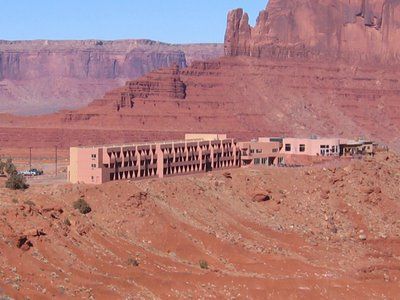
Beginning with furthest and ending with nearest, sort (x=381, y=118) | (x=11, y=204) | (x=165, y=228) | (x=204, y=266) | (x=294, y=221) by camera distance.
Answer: (x=381, y=118)
(x=294, y=221)
(x=165, y=228)
(x=204, y=266)
(x=11, y=204)

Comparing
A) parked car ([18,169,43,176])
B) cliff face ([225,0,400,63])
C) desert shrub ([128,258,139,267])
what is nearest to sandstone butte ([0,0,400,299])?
desert shrub ([128,258,139,267])

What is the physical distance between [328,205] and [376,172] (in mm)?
11905

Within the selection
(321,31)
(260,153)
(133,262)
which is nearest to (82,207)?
(133,262)

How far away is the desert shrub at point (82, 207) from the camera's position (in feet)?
257

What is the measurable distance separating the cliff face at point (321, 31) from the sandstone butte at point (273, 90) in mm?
157

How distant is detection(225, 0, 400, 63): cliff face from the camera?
184375mm

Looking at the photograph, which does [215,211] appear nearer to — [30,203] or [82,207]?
[82,207]

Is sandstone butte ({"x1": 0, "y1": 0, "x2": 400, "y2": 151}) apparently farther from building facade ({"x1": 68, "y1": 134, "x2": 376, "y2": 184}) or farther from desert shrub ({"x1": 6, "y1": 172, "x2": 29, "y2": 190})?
desert shrub ({"x1": 6, "y1": 172, "x2": 29, "y2": 190})

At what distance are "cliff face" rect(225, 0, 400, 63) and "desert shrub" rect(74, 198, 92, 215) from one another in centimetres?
10550

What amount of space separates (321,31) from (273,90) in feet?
55.3

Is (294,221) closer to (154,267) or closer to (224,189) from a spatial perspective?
(224,189)

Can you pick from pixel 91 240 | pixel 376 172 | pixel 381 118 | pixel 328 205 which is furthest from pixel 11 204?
pixel 381 118

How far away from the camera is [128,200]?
270 ft

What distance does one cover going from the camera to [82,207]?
78688mm
